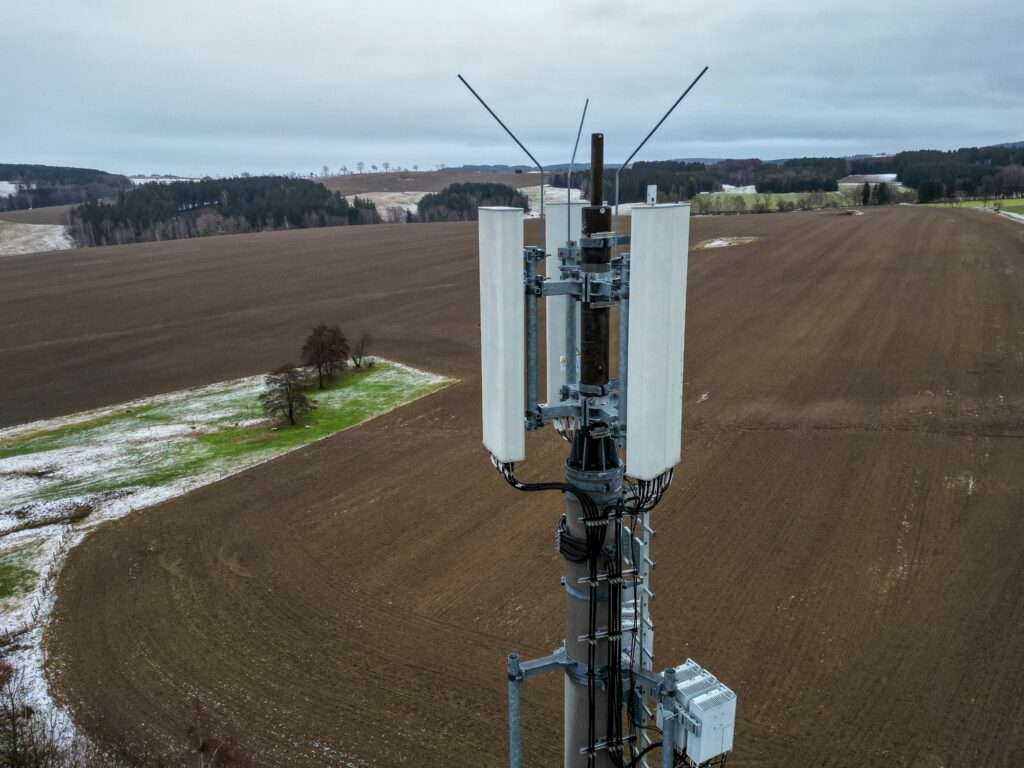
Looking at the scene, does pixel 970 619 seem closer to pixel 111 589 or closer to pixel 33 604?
pixel 111 589

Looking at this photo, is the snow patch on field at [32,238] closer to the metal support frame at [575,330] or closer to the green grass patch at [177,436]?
the green grass patch at [177,436]

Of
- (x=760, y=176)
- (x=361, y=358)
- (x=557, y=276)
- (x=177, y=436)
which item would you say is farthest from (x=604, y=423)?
(x=760, y=176)

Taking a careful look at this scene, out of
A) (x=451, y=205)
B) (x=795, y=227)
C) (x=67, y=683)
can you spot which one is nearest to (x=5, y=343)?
(x=67, y=683)

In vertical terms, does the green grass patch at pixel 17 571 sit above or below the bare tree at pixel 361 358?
below

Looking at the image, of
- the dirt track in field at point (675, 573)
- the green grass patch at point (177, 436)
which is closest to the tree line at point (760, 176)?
the green grass patch at point (177, 436)

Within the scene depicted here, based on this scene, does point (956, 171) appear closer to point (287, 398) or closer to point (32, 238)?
point (287, 398)

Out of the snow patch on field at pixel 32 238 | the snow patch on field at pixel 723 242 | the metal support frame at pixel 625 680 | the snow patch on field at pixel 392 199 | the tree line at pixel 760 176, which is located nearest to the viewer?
the metal support frame at pixel 625 680

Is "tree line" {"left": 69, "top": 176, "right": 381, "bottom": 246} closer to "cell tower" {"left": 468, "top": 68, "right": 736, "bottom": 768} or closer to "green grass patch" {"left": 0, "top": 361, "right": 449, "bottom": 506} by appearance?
"green grass patch" {"left": 0, "top": 361, "right": 449, "bottom": 506}
